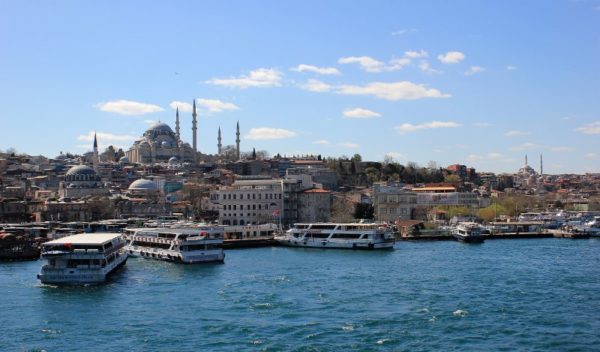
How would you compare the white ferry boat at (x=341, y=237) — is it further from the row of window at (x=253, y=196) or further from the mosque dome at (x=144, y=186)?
the mosque dome at (x=144, y=186)

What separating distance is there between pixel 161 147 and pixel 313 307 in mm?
77412

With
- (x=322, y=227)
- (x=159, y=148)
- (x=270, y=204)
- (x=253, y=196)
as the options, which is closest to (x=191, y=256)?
(x=322, y=227)

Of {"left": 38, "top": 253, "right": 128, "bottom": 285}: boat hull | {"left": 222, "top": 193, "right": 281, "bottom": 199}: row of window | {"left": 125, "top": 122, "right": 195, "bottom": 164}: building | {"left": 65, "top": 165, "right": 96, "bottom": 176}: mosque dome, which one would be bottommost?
{"left": 38, "top": 253, "right": 128, "bottom": 285}: boat hull

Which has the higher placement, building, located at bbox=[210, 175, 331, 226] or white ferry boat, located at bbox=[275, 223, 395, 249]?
building, located at bbox=[210, 175, 331, 226]

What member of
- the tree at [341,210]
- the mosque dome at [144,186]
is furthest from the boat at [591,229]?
the mosque dome at [144,186]

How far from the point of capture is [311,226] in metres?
37.9

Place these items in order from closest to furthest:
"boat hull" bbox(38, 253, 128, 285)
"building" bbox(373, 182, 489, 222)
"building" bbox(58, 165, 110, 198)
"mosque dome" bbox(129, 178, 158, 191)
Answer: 1. "boat hull" bbox(38, 253, 128, 285)
2. "building" bbox(373, 182, 489, 222)
3. "building" bbox(58, 165, 110, 198)
4. "mosque dome" bbox(129, 178, 158, 191)

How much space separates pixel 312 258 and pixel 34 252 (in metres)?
11.8

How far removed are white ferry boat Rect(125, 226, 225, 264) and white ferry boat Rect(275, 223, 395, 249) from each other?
7026 millimetres

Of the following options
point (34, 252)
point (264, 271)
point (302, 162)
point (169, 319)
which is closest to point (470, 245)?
point (264, 271)

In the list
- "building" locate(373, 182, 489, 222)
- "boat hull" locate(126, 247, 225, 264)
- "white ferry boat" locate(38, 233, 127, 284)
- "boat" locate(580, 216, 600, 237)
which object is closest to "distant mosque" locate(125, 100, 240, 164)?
"building" locate(373, 182, 489, 222)

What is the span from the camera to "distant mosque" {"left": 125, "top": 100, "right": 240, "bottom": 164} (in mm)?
93000

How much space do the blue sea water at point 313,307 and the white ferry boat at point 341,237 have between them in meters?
6.18

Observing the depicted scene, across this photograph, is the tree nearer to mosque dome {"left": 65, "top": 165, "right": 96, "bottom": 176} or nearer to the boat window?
the boat window
